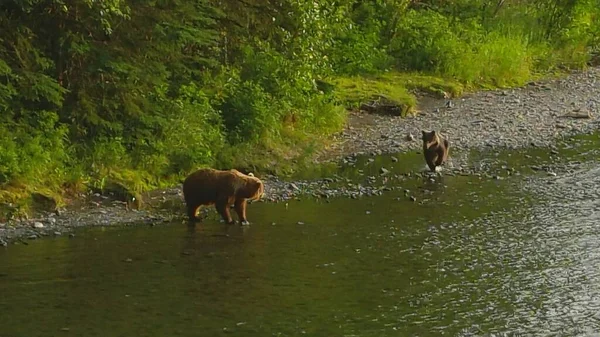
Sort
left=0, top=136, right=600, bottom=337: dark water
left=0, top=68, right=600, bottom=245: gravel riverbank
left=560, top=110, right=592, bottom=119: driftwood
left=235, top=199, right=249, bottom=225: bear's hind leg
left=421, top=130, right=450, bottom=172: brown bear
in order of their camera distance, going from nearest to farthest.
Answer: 1. left=0, top=136, right=600, bottom=337: dark water
2. left=235, top=199, right=249, bottom=225: bear's hind leg
3. left=0, top=68, right=600, bottom=245: gravel riverbank
4. left=421, top=130, right=450, bottom=172: brown bear
5. left=560, top=110, right=592, bottom=119: driftwood

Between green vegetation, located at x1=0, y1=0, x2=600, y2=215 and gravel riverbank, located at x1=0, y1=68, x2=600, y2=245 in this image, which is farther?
green vegetation, located at x1=0, y1=0, x2=600, y2=215

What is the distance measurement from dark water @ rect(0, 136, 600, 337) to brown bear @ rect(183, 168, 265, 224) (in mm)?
255

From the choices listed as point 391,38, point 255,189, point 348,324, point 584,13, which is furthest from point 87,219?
point 584,13

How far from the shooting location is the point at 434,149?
601 inches

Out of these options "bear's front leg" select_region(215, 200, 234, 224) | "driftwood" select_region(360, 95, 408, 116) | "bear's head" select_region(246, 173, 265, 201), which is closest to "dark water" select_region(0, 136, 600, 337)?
"bear's front leg" select_region(215, 200, 234, 224)

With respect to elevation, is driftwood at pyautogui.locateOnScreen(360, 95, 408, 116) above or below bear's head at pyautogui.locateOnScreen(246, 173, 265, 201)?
below

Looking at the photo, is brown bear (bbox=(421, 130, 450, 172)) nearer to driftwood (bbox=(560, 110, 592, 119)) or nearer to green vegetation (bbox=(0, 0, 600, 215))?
green vegetation (bbox=(0, 0, 600, 215))

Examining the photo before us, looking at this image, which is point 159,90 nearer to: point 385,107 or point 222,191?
point 222,191

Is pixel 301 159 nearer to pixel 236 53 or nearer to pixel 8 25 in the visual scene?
pixel 236 53

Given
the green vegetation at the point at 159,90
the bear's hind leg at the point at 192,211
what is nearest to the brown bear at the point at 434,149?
the green vegetation at the point at 159,90

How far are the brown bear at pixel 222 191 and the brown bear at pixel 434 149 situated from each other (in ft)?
13.1

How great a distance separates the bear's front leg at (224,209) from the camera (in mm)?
11805

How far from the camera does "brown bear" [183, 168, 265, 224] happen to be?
38.8 feet

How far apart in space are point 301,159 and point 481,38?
1128cm
